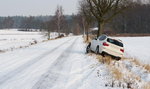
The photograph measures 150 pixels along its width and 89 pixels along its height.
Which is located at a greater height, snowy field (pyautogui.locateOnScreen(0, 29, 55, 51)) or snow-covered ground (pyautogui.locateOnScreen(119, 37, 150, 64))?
snow-covered ground (pyautogui.locateOnScreen(119, 37, 150, 64))

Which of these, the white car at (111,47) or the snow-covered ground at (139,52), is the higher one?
the white car at (111,47)

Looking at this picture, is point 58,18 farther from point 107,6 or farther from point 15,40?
point 107,6

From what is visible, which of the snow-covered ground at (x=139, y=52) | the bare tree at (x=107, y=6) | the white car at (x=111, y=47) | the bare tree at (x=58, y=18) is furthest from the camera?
the bare tree at (x=58, y=18)

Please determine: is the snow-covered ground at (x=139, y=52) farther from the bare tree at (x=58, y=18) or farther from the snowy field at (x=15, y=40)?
the bare tree at (x=58, y=18)

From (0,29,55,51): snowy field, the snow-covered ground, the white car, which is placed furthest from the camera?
(0,29,55,51): snowy field

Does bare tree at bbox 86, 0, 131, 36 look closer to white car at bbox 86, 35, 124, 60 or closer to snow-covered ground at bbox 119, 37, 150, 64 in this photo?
snow-covered ground at bbox 119, 37, 150, 64

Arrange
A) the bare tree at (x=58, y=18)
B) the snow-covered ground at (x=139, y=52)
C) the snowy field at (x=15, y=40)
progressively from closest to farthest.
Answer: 1. the snow-covered ground at (x=139, y=52)
2. the snowy field at (x=15, y=40)
3. the bare tree at (x=58, y=18)

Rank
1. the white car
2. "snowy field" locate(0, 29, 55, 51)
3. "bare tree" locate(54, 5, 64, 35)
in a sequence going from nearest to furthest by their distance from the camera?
the white car
"snowy field" locate(0, 29, 55, 51)
"bare tree" locate(54, 5, 64, 35)

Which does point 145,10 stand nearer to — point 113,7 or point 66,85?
point 113,7

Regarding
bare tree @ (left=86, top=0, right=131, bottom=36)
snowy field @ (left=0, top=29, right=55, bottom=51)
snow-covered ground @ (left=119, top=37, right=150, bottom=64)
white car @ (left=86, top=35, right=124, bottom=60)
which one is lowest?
snowy field @ (left=0, top=29, right=55, bottom=51)

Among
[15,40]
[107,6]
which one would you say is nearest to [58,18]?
[15,40]

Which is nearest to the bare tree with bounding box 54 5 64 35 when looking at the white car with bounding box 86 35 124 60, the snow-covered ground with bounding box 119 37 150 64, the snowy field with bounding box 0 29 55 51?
the snowy field with bounding box 0 29 55 51

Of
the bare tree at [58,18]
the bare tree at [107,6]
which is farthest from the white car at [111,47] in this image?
the bare tree at [58,18]

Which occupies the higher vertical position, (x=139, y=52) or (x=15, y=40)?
(x=139, y=52)
